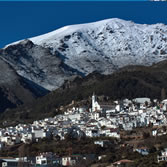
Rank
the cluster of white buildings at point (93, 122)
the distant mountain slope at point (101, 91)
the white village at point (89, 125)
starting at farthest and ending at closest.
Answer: the distant mountain slope at point (101, 91) → the cluster of white buildings at point (93, 122) → the white village at point (89, 125)

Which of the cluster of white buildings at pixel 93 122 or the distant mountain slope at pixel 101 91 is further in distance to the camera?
the distant mountain slope at pixel 101 91

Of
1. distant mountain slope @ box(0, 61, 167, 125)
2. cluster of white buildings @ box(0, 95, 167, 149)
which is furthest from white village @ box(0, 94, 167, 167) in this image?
distant mountain slope @ box(0, 61, 167, 125)

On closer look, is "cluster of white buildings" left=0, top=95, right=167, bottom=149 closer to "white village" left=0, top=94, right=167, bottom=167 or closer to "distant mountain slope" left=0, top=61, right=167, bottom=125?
"white village" left=0, top=94, right=167, bottom=167

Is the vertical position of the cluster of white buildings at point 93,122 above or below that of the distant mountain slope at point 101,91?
below

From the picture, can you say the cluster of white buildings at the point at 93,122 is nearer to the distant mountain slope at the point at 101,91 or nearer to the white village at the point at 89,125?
the white village at the point at 89,125

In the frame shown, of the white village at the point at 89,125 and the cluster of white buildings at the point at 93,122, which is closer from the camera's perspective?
the white village at the point at 89,125

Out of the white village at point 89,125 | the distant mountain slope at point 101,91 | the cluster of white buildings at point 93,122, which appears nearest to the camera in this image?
the white village at point 89,125

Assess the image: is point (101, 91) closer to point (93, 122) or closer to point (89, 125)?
point (93, 122)

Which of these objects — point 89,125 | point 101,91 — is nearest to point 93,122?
point 89,125

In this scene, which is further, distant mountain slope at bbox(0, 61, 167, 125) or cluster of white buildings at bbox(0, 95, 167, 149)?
distant mountain slope at bbox(0, 61, 167, 125)

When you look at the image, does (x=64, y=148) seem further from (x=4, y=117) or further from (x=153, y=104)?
(x=4, y=117)

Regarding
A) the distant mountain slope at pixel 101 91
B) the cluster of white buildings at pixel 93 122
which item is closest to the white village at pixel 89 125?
the cluster of white buildings at pixel 93 122
